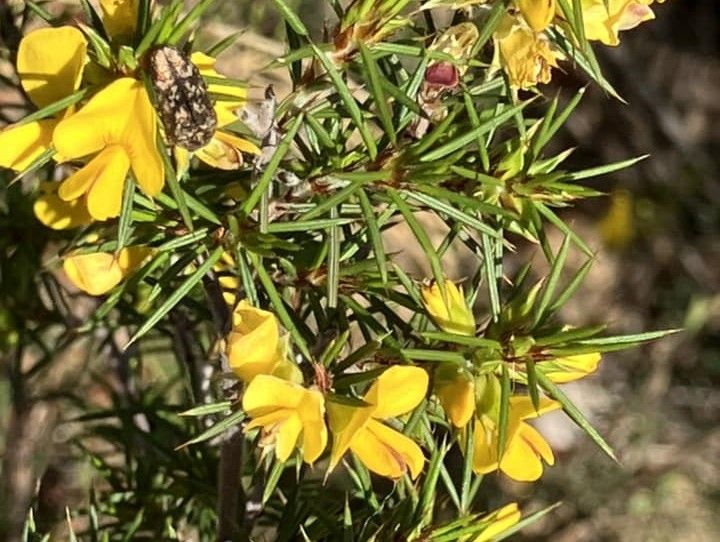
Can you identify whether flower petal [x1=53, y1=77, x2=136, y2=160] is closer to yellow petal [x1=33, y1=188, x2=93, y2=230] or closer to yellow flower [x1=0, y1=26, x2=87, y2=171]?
yellow flower [x1=0, y1=26, x2=87, y2=171]

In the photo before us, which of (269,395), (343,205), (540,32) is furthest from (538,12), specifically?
(269,395)

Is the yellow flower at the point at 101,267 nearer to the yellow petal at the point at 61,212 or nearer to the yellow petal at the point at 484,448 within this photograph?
the yellow petal at the point at 61,212

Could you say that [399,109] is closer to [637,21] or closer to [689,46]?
[637,21]

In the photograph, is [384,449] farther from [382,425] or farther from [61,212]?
[61,212]

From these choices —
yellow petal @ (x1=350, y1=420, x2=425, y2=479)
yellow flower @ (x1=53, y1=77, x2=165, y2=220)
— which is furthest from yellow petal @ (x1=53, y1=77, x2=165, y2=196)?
yellow petal @ (x1=350, y1=420, x2=425, y2=479)

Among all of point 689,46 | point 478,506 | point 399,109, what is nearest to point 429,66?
point 399,109

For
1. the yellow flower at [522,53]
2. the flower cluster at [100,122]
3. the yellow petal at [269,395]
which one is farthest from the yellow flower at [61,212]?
the yellow flower at [522,53]
